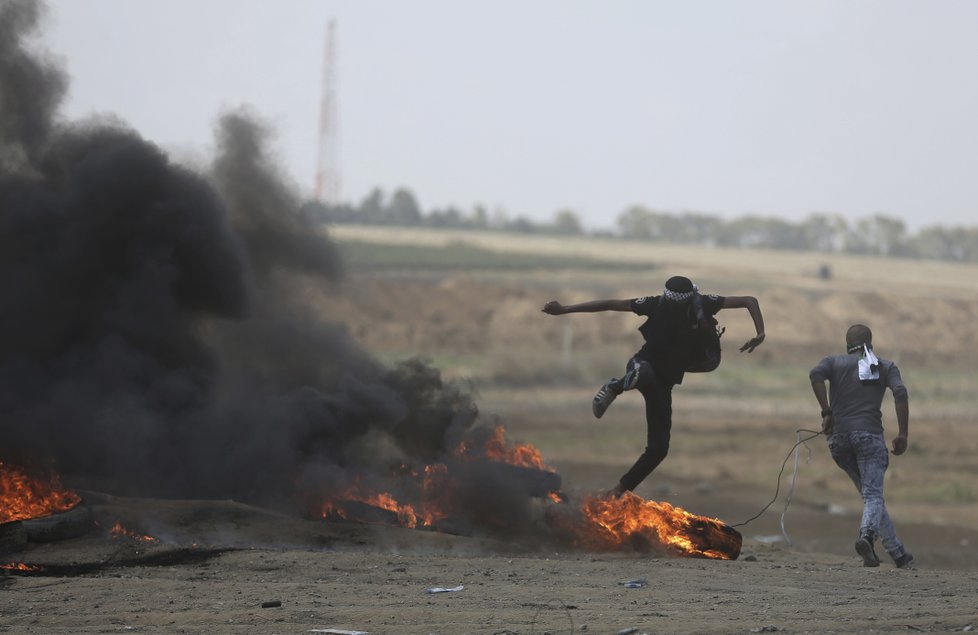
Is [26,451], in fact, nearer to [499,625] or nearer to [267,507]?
[267,507]

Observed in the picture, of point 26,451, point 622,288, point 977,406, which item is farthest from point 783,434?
point 622,288

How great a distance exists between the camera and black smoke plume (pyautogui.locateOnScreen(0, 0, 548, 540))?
42.8 feet

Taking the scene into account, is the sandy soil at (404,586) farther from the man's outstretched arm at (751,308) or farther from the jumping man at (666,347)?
the man's outstretched arm at (751,308)

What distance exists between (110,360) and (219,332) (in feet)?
7.30

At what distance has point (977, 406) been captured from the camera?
141 ft

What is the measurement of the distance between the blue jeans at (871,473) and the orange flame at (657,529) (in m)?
1.40

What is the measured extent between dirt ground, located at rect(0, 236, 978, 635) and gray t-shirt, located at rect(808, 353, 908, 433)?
4.33 ft

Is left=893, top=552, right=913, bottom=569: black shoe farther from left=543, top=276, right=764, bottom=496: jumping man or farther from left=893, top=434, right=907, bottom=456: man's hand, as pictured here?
left=543, top=276, right=764, bottom=496: jumping man

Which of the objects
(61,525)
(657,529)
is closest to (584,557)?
(657,529)

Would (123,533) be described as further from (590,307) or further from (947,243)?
(947,243)

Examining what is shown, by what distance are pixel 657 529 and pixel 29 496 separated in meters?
6.08

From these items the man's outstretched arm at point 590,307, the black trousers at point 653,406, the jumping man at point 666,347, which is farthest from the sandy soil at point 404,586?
the man's outstretched arm at point 590,307

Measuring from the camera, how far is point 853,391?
11.3 metres

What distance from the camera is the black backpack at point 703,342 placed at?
11430mm
